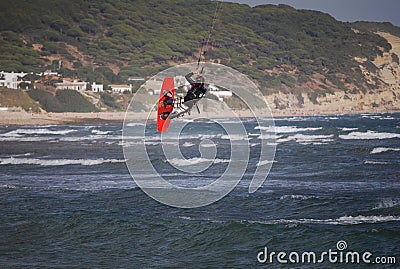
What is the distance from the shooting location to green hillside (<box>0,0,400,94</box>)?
13525 cm

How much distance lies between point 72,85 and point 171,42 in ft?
134

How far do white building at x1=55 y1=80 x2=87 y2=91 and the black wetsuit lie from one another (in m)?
102

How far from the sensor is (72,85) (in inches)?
4535

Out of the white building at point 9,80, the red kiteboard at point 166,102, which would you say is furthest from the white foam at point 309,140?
the white building at point 9,80

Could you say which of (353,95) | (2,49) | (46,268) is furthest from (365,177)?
(353,95)

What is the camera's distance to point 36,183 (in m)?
25.2

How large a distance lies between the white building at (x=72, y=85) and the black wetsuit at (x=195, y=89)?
336 ft

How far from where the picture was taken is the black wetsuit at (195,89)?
12884 mm

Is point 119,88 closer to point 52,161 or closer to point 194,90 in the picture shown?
point 52,161

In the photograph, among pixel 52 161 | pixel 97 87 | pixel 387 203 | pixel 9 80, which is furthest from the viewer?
pixel 97 87

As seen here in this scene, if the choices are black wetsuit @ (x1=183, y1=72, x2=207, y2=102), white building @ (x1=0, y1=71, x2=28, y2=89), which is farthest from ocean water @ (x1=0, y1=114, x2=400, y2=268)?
white building @ (x1=0, y1=71, x2=28, y2=89)

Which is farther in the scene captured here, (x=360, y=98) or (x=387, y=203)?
(x=360, y=98)

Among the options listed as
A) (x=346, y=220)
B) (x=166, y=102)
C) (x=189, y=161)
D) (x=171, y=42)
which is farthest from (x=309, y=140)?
(x=171, y=42)

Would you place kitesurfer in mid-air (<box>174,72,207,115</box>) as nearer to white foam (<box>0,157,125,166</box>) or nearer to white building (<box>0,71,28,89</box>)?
white foam (<box>0,157,125,166</box>)
